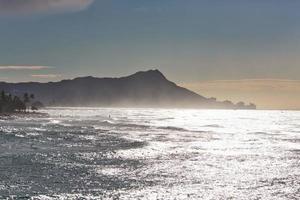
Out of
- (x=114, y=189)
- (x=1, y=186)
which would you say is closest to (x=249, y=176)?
(x=114, y=189)

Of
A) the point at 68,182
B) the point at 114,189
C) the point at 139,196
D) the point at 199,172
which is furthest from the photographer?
the point at 199,172

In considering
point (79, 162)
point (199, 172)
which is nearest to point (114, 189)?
point (199, 172)

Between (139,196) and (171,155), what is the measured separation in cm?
3203

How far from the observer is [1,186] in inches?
1532

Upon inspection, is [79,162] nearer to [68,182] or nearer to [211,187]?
[68,182]

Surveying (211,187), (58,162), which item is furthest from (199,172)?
(58,162)

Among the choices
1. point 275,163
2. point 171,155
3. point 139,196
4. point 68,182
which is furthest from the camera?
point 171,155

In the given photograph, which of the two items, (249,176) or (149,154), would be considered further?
(149,154)

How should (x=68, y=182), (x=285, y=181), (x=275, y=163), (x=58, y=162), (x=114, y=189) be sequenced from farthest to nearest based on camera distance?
(x=275, y=163)
(x=58, y=162)
(x=285, y=181)
(x=68, y=182)
(x=114, y=189)

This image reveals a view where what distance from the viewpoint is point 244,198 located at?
37.9m

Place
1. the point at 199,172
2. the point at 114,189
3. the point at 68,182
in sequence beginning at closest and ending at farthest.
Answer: the point at 114,189
the point at 68,182
the point at 199,172

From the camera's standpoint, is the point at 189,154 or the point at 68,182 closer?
the point at 68,182

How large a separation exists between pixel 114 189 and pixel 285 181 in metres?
19.0

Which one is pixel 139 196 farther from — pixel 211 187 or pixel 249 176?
pixel 249 176
